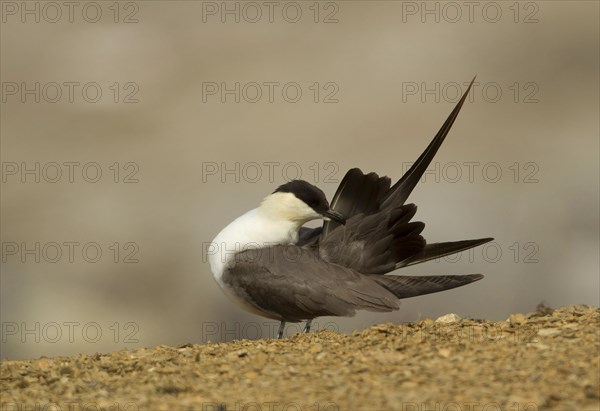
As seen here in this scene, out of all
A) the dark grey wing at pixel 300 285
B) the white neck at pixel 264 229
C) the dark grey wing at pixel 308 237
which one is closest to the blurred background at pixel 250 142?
the dark grey wing at pixel 308 237

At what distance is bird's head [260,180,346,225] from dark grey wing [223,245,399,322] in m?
0.36

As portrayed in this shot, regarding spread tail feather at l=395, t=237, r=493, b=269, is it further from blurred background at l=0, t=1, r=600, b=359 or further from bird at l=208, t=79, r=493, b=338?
blurred background at l=0, t=1, r=600, b=359

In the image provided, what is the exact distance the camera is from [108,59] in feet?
90.8

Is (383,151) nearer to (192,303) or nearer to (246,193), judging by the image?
(246,193)

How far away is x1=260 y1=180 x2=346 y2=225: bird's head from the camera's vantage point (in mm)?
10172

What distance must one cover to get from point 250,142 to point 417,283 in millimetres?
13355

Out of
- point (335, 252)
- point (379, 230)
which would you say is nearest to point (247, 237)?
point (335, 252)

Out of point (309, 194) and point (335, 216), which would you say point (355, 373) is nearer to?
point (335, 216)

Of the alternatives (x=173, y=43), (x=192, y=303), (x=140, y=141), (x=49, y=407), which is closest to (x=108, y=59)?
(x=173, y=43)

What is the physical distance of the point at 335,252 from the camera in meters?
10.1

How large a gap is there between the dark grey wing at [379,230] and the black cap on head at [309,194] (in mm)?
200

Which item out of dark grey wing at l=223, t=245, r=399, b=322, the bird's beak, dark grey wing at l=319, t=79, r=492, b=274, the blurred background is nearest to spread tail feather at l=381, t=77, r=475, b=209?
dark grey wing at l=319, t=79, r=492, b=274

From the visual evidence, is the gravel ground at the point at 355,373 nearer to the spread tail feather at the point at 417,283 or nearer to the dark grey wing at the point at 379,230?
the spread tail feather at the point at 417,283

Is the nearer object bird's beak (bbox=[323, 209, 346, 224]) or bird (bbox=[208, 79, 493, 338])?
bird (bbox=[208, 79, 493, 338])
